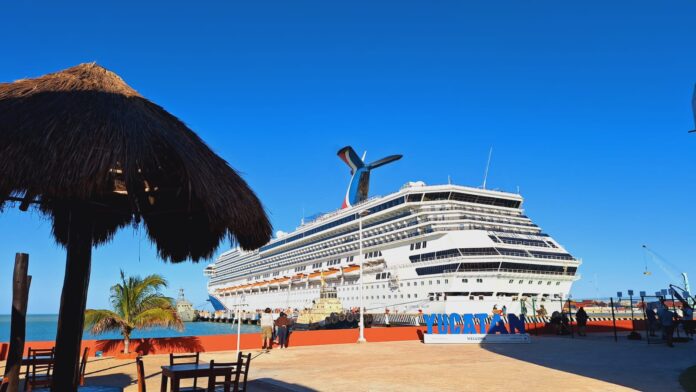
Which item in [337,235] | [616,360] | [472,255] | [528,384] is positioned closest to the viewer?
[528,384]

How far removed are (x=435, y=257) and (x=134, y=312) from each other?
28946 mm

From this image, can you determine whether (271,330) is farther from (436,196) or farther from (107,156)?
(436,196)

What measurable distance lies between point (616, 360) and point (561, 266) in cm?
2995

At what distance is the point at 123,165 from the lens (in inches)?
197

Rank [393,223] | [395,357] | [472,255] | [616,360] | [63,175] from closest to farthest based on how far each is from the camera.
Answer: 1. [63,175]
2. [616,360]
3. [395,357]
4. [472,255]
5. [393,223]

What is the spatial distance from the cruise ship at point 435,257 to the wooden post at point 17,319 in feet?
75.7

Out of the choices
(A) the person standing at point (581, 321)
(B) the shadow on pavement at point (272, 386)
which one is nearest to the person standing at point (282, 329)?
(B) the shadow on pavement at point (272, 386)

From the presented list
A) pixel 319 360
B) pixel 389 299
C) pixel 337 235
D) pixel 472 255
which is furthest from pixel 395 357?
pixel 337 235

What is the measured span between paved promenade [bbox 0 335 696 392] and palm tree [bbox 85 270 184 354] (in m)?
0.97

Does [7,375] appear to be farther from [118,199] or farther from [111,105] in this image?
[111,105]

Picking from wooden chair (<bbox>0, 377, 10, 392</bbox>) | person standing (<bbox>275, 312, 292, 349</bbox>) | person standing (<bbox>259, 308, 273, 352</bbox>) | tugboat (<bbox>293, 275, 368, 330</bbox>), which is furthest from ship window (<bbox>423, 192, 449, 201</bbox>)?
wooden chair (<bbox>0, 377, 10, 392</bbox>)

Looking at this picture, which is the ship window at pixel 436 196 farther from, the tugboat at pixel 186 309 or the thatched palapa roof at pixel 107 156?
the tugboat at pixel 186 309

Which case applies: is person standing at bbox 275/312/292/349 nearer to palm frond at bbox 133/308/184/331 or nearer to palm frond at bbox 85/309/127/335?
palm frond at bbox 133/308/184/331

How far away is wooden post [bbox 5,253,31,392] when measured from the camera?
5.77 m
